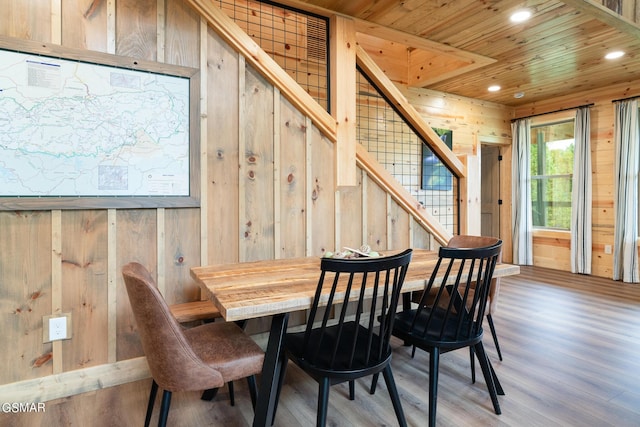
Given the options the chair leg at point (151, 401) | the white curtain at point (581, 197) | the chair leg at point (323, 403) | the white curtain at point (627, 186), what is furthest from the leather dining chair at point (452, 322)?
the white curtain at point (581, 197)

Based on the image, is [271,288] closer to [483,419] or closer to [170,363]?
[170,363]

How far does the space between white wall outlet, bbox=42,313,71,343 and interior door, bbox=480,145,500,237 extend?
646 centimetres

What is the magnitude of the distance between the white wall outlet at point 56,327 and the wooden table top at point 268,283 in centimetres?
79

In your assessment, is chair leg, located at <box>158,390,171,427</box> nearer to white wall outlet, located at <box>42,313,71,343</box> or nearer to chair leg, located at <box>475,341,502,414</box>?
white wall outlet, located at <box>42,313,71,343</box>

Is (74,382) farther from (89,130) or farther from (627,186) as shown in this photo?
(627,186)

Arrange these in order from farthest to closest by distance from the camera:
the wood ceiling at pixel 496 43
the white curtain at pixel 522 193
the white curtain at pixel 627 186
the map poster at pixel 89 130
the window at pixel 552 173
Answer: the white curtain at pixel 522 193 < the window at pixel 552 173 < the white curtain at pixel 627 186 < the wood ceiling at pixel 496 43 < the map poster at pixel 89 130

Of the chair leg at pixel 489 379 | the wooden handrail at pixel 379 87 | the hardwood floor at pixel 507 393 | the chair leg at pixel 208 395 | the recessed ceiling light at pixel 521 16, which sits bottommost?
the hardwood floor at pixel 507 393

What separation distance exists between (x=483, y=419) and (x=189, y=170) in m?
2.21

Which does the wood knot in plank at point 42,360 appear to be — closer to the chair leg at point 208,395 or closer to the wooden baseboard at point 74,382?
the wooden baseboard at point 74,382

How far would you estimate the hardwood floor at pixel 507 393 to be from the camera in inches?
72.9

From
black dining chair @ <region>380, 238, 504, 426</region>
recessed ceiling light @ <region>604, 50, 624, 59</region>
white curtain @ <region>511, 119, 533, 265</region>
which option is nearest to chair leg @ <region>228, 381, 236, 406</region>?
black dining chair @ <region>380, 238, 504, 426</region>

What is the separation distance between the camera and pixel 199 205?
2.41m

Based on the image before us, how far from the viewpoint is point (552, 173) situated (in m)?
5.92

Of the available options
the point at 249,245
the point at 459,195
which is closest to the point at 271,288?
the point at 249,245
